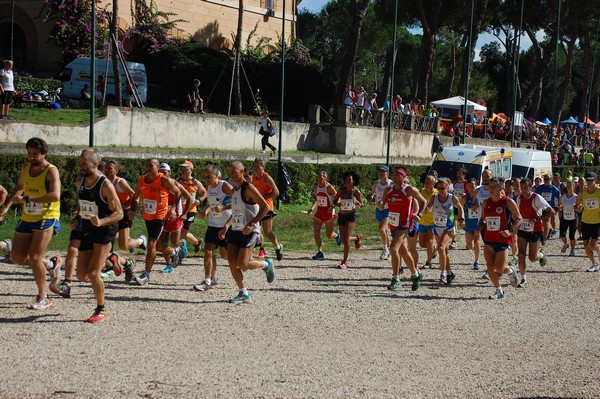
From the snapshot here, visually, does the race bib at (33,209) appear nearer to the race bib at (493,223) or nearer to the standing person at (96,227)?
the standing person at (96,227)

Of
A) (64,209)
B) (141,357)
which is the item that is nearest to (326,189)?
(64,209)

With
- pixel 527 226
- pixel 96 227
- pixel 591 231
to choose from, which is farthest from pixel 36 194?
pixel 591 231

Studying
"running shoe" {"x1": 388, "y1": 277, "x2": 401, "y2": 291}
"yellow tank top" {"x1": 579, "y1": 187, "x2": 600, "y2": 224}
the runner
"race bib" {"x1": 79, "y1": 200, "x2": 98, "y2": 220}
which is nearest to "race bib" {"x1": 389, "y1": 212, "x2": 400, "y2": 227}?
"running shoe" {"x1": 388, "y1": 277, "x2": 401, "y2": 291}

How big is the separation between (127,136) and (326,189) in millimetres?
12392

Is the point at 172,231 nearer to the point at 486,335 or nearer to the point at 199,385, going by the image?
the point at 486,335

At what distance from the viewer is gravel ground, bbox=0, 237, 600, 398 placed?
758 centimetres

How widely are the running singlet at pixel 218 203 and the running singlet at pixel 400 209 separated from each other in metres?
2.58

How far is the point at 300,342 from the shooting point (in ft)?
30.6

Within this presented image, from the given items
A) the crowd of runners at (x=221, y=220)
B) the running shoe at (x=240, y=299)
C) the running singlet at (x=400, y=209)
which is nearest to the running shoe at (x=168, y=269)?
the crowd of runners at (x=221, y=220)

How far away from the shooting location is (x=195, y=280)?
13297mm

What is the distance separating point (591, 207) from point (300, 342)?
979 centimetres

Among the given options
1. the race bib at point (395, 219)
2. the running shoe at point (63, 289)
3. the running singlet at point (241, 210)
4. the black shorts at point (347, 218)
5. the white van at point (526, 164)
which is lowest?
the running shoe at point (63, 289)

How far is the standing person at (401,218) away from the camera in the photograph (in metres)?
13.1

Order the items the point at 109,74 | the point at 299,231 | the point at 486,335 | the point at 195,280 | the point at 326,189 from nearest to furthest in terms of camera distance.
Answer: the point at 486,335, the point at 195,280, the point at 326,189, the point at 299,231, the point at 109,74
